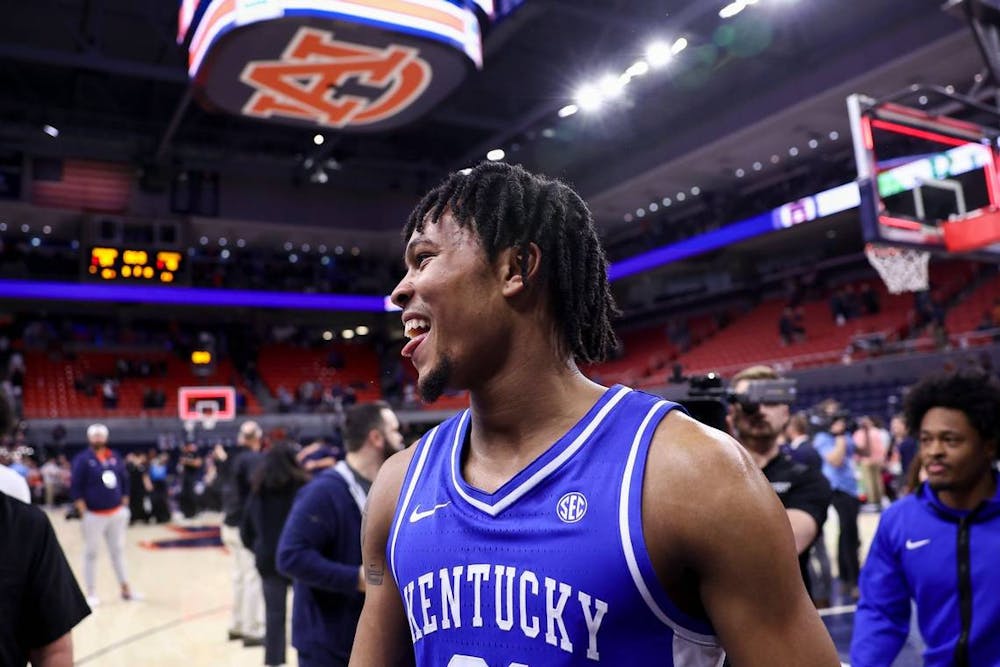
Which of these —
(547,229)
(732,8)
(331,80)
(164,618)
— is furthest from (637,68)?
(547,229)

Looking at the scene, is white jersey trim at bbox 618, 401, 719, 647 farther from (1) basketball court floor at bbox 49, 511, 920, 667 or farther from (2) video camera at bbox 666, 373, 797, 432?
(1) basketball court floor at bbox 49, 511, 920, 667

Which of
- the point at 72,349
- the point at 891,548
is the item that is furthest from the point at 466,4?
the point at 72,349

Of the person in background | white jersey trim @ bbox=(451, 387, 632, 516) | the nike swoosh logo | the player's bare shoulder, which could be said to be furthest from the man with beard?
the player's bare shoulder

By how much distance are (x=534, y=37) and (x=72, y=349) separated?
16356 mm

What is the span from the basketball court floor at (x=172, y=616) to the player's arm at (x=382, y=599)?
13.2 feet

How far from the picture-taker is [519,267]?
146 cm

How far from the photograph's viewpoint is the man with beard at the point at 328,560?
→ 11.4 feet

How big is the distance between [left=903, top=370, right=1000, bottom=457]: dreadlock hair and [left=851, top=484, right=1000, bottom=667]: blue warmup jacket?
0.82 ft

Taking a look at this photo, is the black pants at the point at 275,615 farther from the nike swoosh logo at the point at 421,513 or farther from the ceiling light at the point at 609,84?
the ceiling light at the point at 609,84

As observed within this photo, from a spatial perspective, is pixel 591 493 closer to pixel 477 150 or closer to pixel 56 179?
pixel 477 150

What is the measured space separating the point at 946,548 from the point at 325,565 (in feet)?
7.60

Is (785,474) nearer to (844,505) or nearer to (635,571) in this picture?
(635,571)

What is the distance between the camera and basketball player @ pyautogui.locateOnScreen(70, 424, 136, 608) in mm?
7820

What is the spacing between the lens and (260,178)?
79.5 ft
